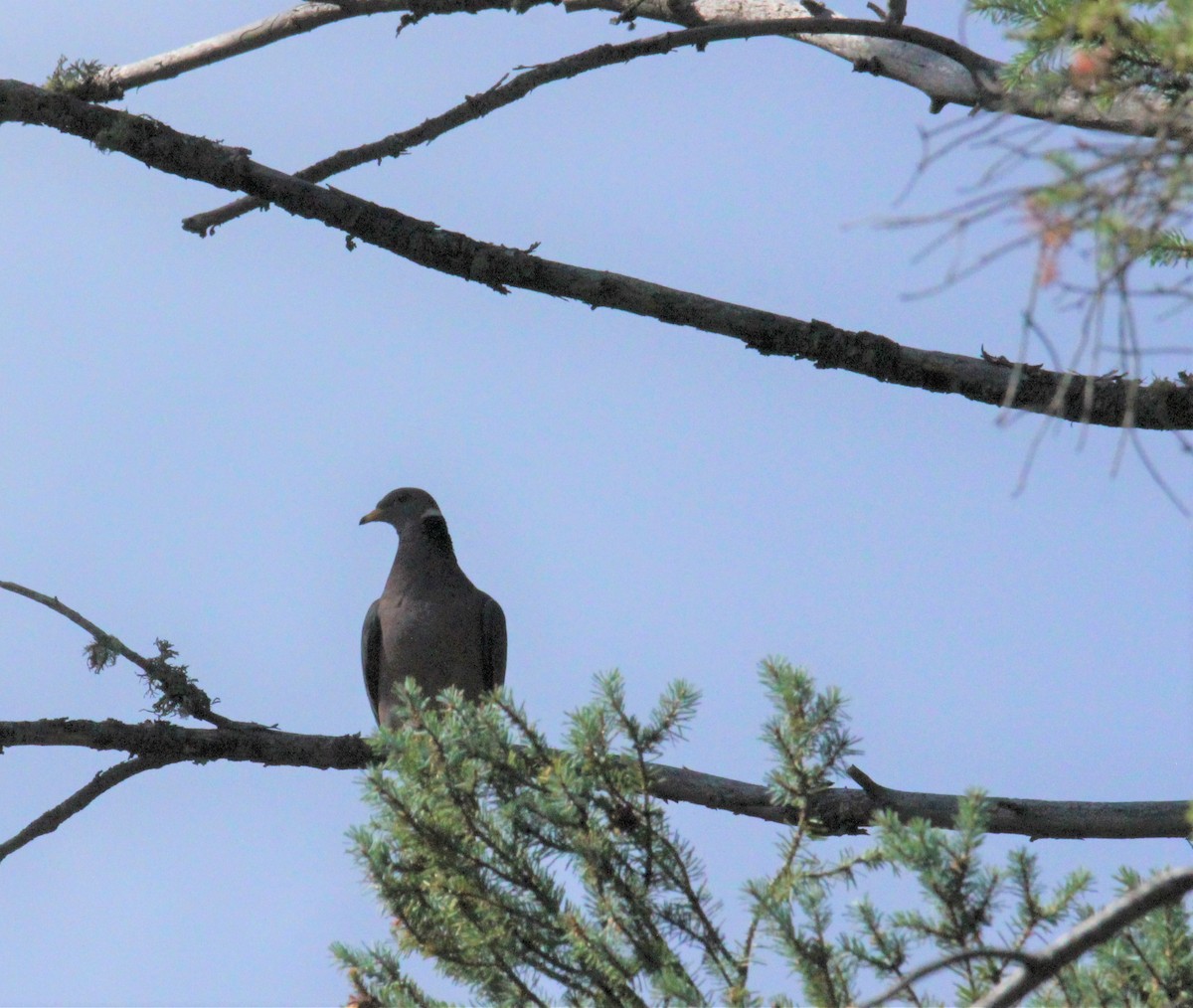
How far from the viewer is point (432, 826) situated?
3.66m

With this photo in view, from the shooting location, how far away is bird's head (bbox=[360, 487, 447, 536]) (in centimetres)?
860

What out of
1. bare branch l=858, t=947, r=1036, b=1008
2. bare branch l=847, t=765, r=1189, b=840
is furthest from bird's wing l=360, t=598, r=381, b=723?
bare branch l=858, t=947, r=1036, b=1008

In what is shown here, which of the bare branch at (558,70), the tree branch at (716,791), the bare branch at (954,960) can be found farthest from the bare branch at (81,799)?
the bare branch at (954,960)

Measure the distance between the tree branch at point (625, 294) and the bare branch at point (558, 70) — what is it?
24 centimetres

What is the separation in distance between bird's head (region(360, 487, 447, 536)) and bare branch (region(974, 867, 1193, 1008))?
6.55 m

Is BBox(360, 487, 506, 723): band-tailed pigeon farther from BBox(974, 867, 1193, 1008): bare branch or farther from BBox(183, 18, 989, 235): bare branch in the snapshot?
BBox(974, 867, 1193, 1008): bare branch

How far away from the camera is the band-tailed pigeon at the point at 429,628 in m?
7.76

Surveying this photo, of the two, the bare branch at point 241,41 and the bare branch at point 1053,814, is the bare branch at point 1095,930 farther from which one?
the bare branch at point 241,41

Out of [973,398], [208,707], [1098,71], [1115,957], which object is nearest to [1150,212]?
[1098,71]

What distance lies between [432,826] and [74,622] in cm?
218

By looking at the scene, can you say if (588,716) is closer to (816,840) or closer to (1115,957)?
(816,840)

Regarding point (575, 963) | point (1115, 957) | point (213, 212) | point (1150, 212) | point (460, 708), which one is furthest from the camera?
point (213, 212)

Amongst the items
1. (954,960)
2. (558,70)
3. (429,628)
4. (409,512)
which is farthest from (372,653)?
(954,960)

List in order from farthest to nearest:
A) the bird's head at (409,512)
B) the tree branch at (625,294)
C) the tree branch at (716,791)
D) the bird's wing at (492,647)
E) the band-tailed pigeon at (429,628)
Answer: the bird's head at (409,512) → the bird's wing at (492,647) → the band-tailed pigeon at (429,628) → the tree branch at (716,791) → the tree branch at (625,294)
